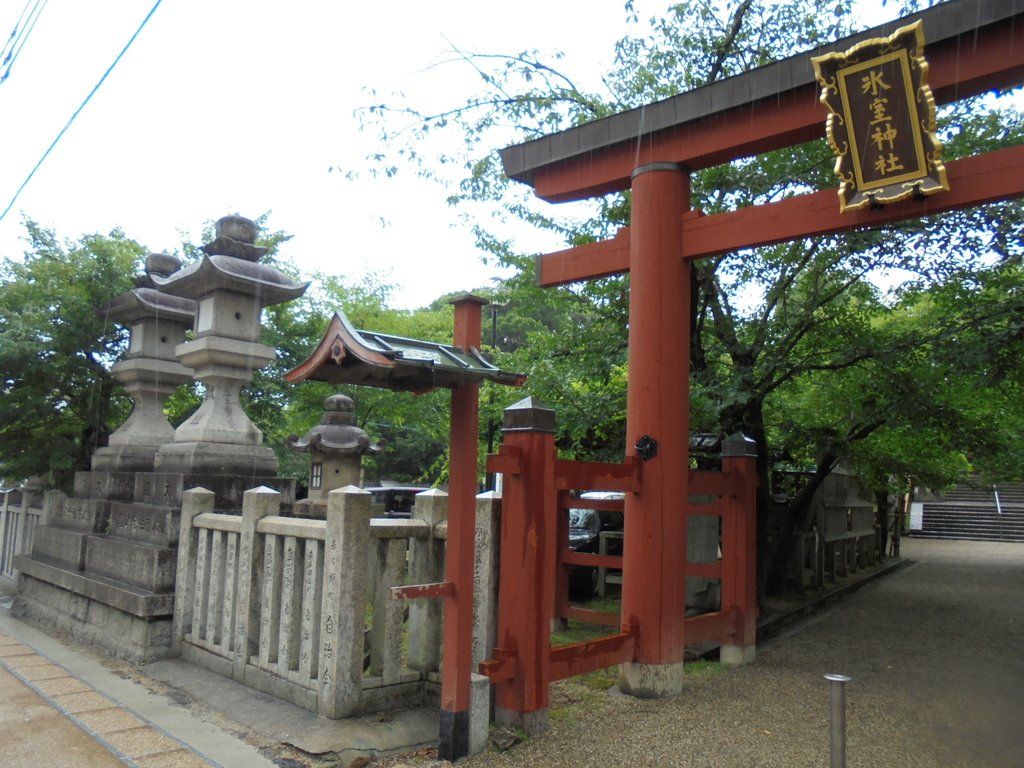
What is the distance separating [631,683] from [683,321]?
2.96m

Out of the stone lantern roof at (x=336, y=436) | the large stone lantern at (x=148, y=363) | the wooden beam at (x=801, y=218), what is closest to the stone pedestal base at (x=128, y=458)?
the large stone lantern at (x=148, y=363)

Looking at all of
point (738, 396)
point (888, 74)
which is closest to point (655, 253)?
point (738, 396)

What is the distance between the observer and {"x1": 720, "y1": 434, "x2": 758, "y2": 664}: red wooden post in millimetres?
7230

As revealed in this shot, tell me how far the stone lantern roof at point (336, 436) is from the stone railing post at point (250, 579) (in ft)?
19.8

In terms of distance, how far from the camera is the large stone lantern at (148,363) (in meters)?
9.62

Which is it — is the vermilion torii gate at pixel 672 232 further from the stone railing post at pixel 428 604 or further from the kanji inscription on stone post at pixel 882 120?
the stone railing post at pixel 428 604

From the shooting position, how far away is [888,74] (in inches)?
206

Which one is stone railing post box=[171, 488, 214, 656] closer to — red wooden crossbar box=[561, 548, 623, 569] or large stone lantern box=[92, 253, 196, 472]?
large stone lantern box=[92, 253, 196, 472]

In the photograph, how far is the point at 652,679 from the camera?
19.8ft

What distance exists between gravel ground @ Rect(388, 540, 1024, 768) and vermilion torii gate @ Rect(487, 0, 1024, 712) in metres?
0.57

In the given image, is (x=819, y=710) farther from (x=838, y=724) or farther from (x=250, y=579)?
(x=250, y=579)

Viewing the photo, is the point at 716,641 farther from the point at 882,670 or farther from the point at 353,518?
the point at 353,518

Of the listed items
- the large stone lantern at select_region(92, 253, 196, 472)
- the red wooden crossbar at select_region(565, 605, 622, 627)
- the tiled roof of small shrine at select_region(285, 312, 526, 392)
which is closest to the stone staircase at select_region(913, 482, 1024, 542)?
the red wooden crossbar at select_region(565, 605, 622, 627)

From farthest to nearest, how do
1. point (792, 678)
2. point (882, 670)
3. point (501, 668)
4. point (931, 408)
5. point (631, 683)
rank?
point (931, 408) → point (882, 670) → point (792, 678) → point (631, 683) → point (501, 668)
